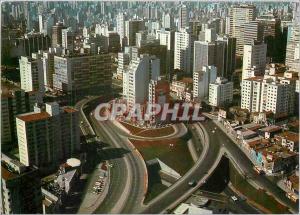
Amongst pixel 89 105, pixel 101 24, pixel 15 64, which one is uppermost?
pixel 101 24

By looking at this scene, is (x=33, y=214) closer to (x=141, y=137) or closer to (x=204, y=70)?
(x=141, y=137)

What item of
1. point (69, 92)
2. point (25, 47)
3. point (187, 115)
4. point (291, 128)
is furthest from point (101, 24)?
point (291, 128)

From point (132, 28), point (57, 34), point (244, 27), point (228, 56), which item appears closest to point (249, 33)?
point (244, 27)

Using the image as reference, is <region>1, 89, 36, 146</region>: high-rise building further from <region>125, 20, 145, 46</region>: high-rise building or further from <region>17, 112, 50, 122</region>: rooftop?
<region>125, 20, 145, 46</region>: high-rise building

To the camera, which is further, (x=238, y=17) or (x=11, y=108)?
(x=238, y=17)

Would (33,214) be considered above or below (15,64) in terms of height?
below

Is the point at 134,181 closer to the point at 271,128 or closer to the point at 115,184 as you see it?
the point at 115,184

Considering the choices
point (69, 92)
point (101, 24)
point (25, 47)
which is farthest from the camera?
point (101, 24)

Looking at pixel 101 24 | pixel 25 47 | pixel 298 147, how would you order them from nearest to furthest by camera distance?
pixel 298 147 < pixel 25 47 < pixel 101 24
